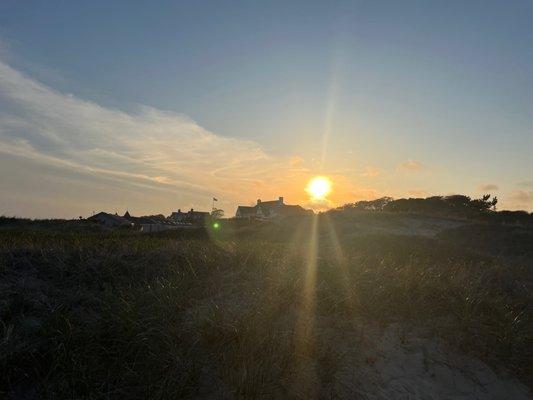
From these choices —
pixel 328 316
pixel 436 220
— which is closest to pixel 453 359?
pixel 328 316

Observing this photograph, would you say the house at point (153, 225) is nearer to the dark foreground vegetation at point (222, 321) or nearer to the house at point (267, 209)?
the house at point (267, 209)

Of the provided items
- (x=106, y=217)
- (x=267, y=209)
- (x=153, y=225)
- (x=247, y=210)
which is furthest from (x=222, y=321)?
(x=247, y=210)

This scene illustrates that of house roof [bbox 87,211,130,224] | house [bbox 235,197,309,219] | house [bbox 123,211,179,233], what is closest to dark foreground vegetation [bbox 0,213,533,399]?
house [bbox 123,211,179,233]

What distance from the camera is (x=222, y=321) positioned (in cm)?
684

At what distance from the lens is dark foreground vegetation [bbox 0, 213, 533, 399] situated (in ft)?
18.9

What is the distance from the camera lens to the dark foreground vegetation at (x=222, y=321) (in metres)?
5.77

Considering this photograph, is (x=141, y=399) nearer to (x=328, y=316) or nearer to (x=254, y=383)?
(x=254, y=383)

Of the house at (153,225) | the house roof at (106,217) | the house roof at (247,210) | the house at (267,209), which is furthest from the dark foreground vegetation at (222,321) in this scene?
the house roof at (247,210)

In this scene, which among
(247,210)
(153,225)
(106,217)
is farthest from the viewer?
(247,210)

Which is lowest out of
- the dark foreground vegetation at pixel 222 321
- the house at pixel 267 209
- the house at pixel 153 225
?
the dark foreground vegetation at pixel 222 321

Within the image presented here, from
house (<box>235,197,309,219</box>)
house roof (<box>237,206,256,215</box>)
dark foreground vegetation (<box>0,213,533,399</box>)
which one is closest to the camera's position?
dark foreground vegetation (<box>0,213,533,399</box>)

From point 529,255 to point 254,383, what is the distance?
25.2 meters

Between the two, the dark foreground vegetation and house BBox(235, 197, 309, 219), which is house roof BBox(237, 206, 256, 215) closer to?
house BBox(235, 197, 309, 219)

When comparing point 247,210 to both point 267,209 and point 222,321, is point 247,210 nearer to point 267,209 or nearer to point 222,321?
point 267,209
